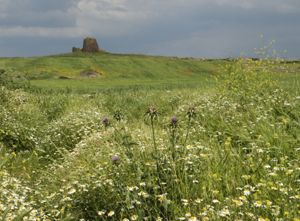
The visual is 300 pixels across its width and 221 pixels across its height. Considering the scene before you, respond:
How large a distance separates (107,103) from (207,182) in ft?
48.4

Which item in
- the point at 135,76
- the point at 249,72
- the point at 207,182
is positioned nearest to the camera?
the point at 207,182

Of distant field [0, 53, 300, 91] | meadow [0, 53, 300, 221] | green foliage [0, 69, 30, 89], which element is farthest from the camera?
distant field [0, 53, 300, 91]

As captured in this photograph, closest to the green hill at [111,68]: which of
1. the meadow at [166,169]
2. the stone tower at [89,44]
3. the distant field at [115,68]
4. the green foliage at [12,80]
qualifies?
the distant field at [115,68]

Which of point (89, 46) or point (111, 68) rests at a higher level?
point (89, 46)

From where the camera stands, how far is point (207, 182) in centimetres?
638

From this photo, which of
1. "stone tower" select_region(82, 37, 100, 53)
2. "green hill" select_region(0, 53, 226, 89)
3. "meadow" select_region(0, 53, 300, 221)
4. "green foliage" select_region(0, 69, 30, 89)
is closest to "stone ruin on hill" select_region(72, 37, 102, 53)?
"stone tower" select_region(82, 37, 100, 53)

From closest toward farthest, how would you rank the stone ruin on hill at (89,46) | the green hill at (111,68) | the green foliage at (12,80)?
the green foliage at (12,80) → the green hill at (111,68) → the stone ruin on hill at (89,46)

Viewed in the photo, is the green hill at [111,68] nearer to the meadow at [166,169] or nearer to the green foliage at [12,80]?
the green foliage at [12,80]

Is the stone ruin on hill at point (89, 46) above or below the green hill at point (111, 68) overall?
above

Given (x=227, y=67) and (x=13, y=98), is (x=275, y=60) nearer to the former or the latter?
(x=227, y=67)

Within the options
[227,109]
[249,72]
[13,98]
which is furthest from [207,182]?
[13,98]

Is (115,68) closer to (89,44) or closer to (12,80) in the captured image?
(89,44)

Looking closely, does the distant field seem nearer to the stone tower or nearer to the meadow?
the stone tower

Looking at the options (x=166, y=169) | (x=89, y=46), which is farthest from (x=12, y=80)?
(x=89, y=46)
